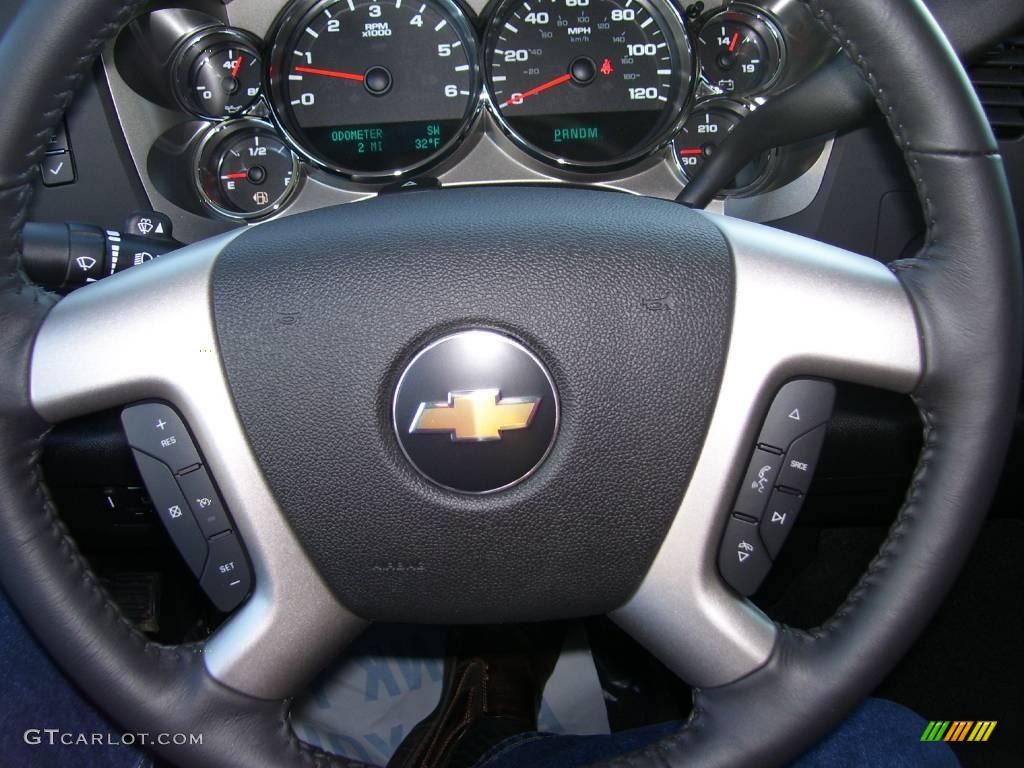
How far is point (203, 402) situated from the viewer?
87 cm

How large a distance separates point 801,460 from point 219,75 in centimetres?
125

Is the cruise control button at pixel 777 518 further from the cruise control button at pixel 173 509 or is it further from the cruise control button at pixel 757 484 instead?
the cruise control button at pixel 173 509

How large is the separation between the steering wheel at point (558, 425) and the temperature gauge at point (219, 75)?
2.85ft

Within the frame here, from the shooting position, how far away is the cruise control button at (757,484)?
89 centimetres

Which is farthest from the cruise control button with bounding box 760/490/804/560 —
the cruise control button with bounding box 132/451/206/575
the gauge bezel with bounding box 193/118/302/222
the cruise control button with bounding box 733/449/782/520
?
the gauge bezel with bounding box 193/118/302/222

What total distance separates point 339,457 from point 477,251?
0.72 ft

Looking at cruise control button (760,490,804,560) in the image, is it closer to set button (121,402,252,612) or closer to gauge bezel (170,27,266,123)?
set button (121,402,252,612)

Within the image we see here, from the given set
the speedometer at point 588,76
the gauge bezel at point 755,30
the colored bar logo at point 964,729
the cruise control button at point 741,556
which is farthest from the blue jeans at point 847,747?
the gauge bezel at point 755,30

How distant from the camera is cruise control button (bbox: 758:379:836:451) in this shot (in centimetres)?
88

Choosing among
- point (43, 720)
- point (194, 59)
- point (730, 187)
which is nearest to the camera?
point (43, 720)

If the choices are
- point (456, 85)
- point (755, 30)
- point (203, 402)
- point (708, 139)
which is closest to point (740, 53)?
point (755, 30)

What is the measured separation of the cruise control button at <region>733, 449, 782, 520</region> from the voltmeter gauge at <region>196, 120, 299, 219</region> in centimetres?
111

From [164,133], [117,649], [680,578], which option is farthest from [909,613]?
[164,133]

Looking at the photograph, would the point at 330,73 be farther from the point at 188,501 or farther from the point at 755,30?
the point at 188,501
